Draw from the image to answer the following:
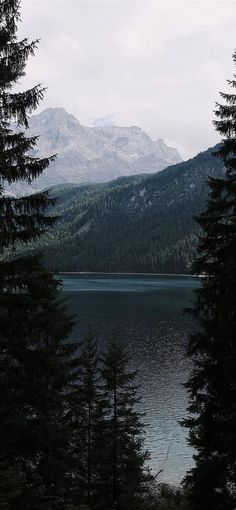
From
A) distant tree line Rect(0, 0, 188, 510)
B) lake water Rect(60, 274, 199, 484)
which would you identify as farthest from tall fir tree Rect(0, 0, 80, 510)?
lake water Rect(60, 274, 199, 484)

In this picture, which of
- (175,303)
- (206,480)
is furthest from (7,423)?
(175,303)

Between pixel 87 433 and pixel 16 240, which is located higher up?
pixel 16 240

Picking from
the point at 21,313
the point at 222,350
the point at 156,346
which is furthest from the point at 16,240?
the point at 156,346

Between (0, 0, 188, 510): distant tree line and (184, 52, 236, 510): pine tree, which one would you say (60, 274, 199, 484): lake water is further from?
(0, 0, 188, 510): distant tree line

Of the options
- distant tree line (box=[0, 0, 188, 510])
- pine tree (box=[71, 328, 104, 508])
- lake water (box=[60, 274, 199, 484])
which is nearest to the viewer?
distant tree line (box=[0, 0, 188, 510])

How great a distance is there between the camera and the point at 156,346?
87.3 m

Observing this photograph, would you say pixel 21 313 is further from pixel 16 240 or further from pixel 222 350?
pixel 222 350

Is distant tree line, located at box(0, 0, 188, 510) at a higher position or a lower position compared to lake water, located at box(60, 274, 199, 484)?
higher

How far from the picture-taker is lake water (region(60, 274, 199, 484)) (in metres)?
43.9

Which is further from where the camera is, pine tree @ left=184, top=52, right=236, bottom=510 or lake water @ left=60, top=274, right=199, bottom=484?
lake water @ left=60, top=274, right=199, bottom=484

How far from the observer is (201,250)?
1828cm

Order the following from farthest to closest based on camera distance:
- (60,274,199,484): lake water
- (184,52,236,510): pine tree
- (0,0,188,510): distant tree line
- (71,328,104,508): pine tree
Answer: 1. (60,274,199,484): lake water
2. (71,328,104,508): pine tree
3. (184,52,236,510): pine tree
4. (0,0,188,510): distant tree line

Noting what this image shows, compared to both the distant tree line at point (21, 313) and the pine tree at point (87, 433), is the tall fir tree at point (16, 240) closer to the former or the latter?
the distant tree line at point (21, 313)

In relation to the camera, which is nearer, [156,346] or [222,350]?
[222,350]
